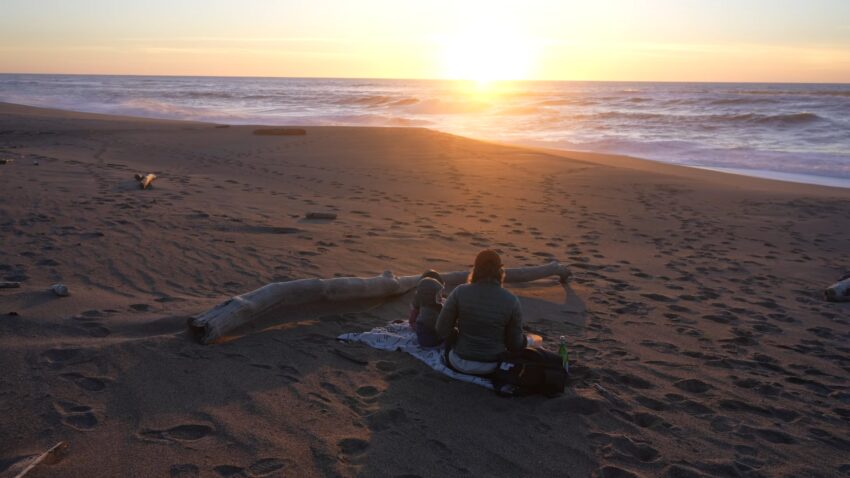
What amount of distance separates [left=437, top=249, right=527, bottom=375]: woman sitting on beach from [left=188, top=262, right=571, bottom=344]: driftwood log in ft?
4.68

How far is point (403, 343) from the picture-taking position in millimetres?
5098

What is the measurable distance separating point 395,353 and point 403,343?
0.37 feet

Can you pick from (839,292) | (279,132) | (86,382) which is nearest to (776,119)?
(279,132)

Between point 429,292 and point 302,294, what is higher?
point 429,292

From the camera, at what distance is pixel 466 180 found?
13.9 meters

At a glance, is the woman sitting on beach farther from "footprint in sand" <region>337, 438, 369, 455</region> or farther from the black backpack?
"footprint in sand" <region>337, 438, 369, 455</region>

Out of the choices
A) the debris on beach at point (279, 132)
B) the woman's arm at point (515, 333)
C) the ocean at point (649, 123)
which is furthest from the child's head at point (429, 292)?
the debris on beach at point (279, 132)

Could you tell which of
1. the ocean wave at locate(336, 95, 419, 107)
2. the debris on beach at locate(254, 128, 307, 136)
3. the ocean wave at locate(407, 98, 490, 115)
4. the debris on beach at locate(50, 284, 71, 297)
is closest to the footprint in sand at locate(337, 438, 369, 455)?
the debris on beach at locate(50, 284, 71, 297)

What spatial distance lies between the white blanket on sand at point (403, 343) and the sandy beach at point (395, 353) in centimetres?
12

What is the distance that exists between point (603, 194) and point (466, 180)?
2772 millimetres

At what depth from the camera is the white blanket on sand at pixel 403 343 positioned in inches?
186

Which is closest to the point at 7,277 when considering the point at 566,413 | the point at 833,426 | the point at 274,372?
the point at 274,372

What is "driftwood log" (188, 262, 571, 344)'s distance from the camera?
4.85 metres

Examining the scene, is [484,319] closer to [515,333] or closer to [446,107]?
[515,333]
